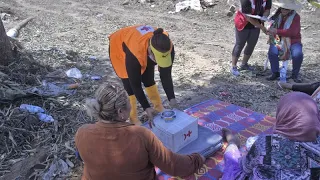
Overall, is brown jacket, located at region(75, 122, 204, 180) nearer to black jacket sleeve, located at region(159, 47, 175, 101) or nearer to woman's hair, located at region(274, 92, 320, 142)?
woman's hair, located at region(274, 92, 320, 142)

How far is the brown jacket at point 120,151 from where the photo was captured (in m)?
1.68

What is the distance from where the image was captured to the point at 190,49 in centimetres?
668

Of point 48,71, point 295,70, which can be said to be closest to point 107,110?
point 48,71

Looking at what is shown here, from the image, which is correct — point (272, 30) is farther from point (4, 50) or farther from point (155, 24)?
point (155, 24)

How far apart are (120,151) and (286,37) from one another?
3857 mm

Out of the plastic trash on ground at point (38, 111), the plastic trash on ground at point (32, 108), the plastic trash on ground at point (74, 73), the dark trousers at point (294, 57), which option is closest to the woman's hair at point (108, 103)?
the plastic trash on ground at point (38, 111)

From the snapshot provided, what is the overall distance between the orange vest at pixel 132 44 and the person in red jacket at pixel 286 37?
2367 mm

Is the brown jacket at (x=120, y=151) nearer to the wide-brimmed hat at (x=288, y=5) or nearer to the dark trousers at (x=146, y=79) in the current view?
the dark trousers at (x=146, y=79)

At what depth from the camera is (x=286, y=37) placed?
4.68 meters

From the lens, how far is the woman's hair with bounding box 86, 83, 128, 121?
5.47ft

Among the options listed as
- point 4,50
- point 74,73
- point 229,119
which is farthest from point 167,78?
point 4,50

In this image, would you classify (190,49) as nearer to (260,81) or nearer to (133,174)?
(260,81)

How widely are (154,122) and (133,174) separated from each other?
0.92 metres

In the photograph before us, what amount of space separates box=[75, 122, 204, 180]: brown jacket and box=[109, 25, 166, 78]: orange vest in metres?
1.29
